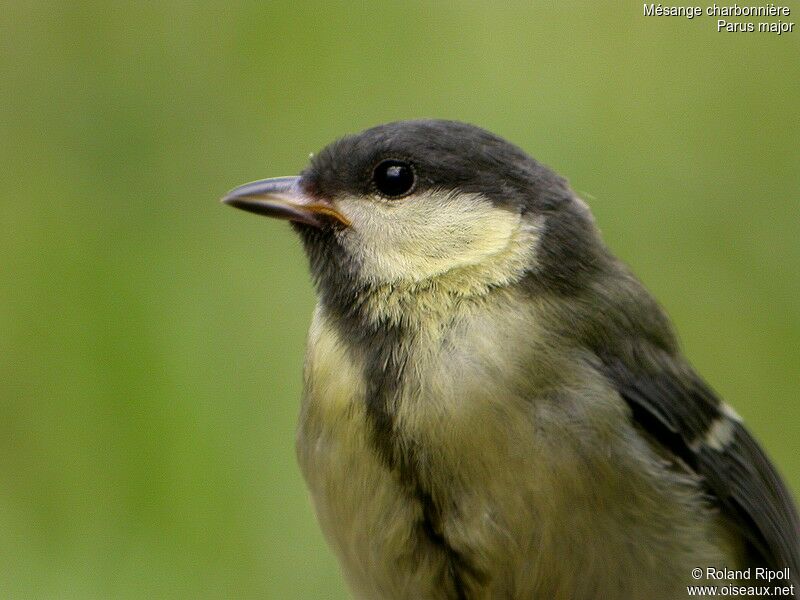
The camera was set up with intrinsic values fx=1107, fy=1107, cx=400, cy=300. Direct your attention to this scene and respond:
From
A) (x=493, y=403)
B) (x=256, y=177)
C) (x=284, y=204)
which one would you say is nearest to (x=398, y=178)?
(x=284, y=204)

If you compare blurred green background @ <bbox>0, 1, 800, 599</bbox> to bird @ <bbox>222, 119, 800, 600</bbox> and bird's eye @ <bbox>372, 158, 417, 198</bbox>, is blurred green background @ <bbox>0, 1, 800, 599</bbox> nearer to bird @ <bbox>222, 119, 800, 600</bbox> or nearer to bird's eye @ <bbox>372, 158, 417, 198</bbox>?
bird @ <bbox>222, 119, 800, 600</bbox>

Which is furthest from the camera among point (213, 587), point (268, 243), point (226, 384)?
point (268, 243)

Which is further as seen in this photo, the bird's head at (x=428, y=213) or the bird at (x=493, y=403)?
the bird's head at (x=428, y=213)

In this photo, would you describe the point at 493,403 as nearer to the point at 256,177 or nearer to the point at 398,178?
the point at 398,178

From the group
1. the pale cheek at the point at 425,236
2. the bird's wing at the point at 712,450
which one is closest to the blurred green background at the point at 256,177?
the pale cheek at the point at 425,236

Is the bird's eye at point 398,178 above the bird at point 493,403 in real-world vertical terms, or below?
above

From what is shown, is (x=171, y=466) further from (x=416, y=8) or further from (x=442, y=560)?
(x=416, y=8)

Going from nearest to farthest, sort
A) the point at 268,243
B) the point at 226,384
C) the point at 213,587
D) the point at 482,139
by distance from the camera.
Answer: the point at 482,139 < the point at 213,587 < the point at 226,384 < the point at 268,243

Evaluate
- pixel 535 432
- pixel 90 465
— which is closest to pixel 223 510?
pixel 90 465

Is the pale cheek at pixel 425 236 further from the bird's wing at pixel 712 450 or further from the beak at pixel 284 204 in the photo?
the bird's wing at pixel 712 450
